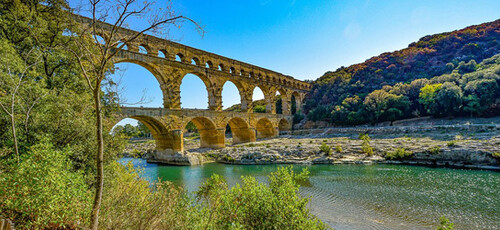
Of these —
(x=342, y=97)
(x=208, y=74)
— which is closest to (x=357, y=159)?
(x=208, y=74)

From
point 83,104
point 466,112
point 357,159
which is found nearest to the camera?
point 83,104

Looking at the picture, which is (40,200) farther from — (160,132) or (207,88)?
(207,88)

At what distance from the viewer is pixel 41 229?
125 inches

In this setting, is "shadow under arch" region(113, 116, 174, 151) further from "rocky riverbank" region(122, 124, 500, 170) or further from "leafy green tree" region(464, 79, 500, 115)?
"leafy green tree" region(464, 79, 500, 115)

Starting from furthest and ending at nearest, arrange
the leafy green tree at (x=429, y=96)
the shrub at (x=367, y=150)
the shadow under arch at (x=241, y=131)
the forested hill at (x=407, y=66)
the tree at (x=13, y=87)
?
the forested hill at (x=407, y=66) < the shadow under arch at (x=241, y=131) < the leafy green tree at (x=429, y=96) < the shrub at (x=367, y=150) < the tree at (x=13, y=87)

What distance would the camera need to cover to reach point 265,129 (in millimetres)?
33625

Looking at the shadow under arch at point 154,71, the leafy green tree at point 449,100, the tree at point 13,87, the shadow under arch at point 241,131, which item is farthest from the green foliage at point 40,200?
the leafy green tree at point 449,100

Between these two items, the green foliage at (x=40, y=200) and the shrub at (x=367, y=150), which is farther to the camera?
the shrub at (x=367, y=150)

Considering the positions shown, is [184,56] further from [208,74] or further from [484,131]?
[484,131]

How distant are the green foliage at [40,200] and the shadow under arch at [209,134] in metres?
19.0

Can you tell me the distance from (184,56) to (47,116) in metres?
16.9

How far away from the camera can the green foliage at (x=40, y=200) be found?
3260mm

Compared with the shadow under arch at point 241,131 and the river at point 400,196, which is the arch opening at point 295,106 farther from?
the river at point 400,196

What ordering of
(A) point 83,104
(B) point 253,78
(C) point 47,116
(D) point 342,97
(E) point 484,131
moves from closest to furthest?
(C) point 47,116
(A) point 83,104
(E) point 484,131
(B) point 253,78
(D) point 342,97
